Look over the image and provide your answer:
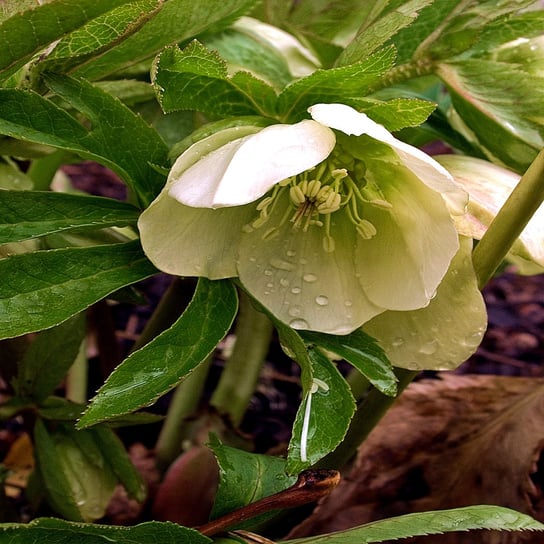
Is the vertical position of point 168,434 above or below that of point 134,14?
below

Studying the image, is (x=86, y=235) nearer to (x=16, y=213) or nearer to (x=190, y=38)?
(x=16, y=213)

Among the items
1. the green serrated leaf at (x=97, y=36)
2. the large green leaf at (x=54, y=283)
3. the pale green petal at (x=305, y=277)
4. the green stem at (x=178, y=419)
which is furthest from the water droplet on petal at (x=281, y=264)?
the green stem at (x=178, y=419)

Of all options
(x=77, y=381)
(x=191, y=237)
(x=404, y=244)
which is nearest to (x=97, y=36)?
(x=191, y=237)

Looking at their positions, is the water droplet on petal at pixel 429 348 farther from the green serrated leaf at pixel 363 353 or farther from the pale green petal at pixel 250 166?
the pale green petal at pixel 250 166

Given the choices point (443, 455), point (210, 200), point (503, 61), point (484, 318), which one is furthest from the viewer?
point (443, 455)

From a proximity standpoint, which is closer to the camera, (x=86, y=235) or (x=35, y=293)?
(x=35, y=293)

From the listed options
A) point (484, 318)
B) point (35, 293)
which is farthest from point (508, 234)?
point (35, 293)

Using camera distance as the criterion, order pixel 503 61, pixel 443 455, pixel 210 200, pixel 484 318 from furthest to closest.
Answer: pixel 443 455
pixel 503 61
pixel 484 318
pixel 210 200
